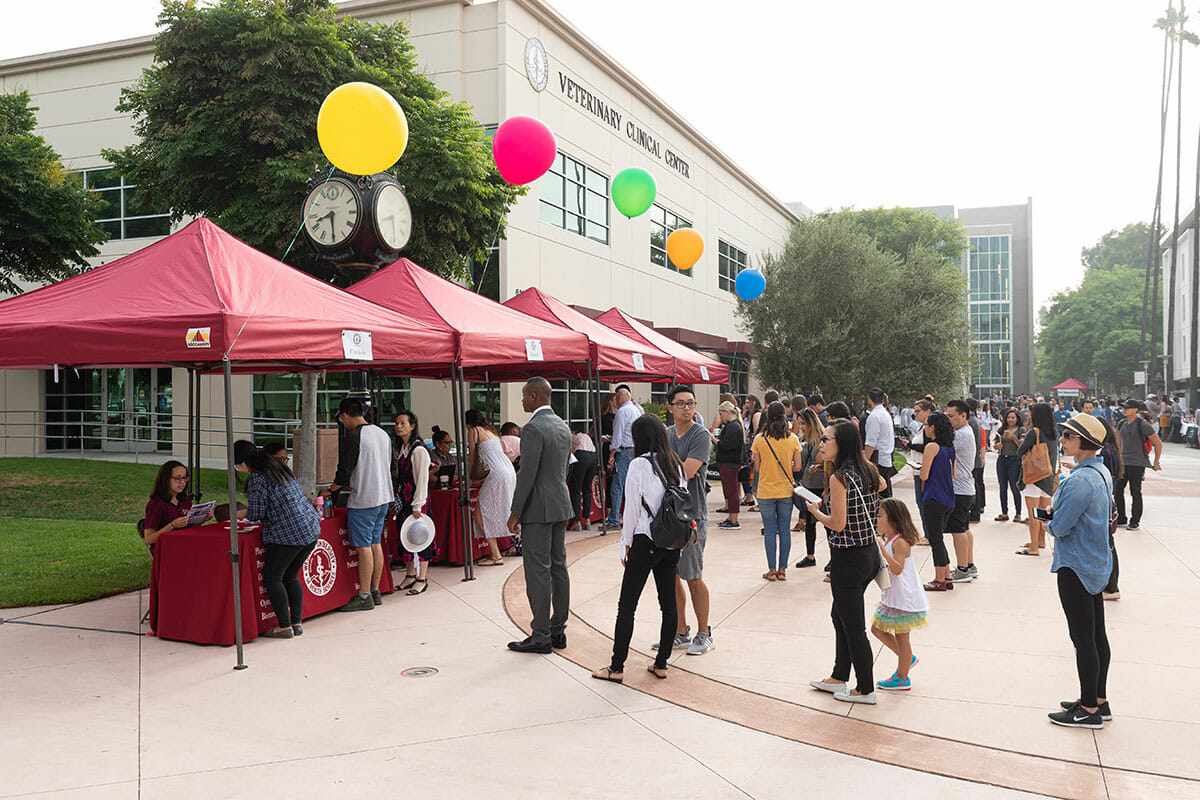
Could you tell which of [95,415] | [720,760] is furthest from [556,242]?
[720,760]

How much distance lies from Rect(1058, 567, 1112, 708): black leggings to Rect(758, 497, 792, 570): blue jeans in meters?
3.98

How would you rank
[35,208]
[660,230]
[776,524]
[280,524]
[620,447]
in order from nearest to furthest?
1. [280,524]
2. [776,524]
3. [620,447]
4. [35,208]
5. [660,230]

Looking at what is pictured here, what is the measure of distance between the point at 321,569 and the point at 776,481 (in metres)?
4.47

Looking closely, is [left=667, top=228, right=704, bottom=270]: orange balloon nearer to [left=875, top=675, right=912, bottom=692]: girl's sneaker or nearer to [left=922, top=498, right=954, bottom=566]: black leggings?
[left=922, top=498, right=954, bottom=566]: black leggings

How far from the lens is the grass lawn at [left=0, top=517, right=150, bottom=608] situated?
8516 millimetres

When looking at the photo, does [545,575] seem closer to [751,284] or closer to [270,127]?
[270,127]

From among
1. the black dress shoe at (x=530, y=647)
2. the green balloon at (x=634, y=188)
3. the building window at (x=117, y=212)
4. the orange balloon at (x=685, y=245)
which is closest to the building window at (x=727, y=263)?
the orange balloon at (x=685, y=245)

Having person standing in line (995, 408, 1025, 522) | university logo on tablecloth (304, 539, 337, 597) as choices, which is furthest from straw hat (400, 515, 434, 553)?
person standing in line (995, 408, 1025, 522)

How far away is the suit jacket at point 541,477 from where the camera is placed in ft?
20.6

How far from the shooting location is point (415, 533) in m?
8.09

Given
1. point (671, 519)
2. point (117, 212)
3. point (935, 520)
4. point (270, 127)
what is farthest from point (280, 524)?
point (117, 212)

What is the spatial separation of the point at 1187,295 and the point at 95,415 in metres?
70.3

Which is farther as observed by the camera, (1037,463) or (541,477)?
(1037,463)

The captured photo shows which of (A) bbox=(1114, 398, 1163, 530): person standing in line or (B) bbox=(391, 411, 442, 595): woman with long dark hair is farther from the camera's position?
(A) bbox=(1114, 398, 1163, 530): person standing in line
